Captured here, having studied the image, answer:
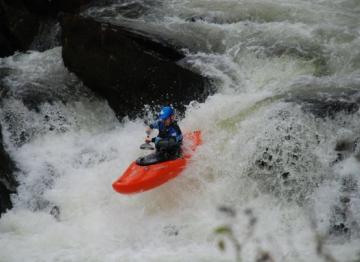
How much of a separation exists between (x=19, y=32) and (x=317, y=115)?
6519 mm

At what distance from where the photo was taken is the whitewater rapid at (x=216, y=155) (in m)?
5.54

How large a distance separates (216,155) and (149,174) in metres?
0.93

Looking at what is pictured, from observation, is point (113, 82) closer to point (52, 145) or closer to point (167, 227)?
point (52, 145)

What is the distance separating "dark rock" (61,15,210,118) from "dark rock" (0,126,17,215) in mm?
1853

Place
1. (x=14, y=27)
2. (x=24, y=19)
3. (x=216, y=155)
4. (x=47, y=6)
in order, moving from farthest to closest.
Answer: (x=47, y=6) → (x=24, y=19) → (x=14, y=27) → (x=216, y=155)

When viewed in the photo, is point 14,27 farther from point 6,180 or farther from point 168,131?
point 168,131

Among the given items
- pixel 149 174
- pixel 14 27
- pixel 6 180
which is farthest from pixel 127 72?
pixel 14 27

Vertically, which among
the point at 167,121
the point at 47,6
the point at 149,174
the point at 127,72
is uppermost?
the point at 47,6

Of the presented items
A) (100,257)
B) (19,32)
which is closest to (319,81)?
(100,257)

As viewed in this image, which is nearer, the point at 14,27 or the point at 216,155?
the point at 216,155

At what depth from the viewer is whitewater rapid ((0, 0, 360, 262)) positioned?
5539 millimetres

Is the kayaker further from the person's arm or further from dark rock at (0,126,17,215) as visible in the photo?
dark rock at (0,126,17,215)

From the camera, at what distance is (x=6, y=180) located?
22.0 feet

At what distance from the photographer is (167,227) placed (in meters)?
5.89
